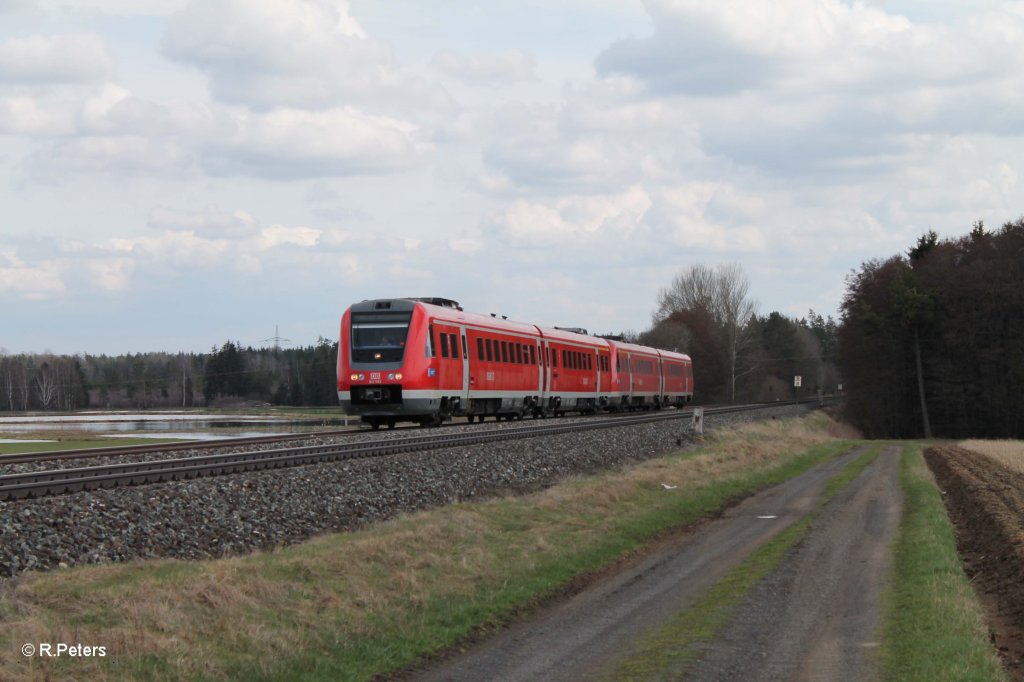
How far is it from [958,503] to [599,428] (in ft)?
47.3

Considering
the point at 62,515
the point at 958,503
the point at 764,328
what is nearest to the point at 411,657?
the point at 62,515

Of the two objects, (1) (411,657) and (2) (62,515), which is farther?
(2) (62,515)

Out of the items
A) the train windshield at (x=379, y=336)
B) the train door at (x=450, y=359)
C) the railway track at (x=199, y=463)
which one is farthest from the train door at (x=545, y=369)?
the railway track at (x=199, y=463)

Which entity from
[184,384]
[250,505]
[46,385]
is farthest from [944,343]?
[46,385]

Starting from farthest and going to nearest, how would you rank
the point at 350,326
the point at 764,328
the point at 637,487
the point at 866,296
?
the point at 764,328 < the point at 866,296 < the point at 350,326 < the point at 637,487

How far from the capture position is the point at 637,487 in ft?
74.6

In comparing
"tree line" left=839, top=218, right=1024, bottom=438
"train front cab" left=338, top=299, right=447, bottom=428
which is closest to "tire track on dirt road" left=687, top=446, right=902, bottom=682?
"train front cab" left=338, top=299, right=447, bottom=428

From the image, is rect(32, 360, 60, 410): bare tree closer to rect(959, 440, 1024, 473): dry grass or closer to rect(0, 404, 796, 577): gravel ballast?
rect(959, 440, 1024, 473): dry grass

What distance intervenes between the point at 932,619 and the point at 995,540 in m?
6.63

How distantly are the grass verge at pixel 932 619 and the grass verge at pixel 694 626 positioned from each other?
5.01 feet

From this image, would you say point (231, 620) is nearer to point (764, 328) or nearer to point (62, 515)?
point (62, 515)

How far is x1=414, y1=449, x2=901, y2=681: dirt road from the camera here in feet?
30.3

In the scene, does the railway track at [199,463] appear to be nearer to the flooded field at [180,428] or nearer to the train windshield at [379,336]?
the train windshield at [379,336]

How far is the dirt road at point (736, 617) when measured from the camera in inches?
364
